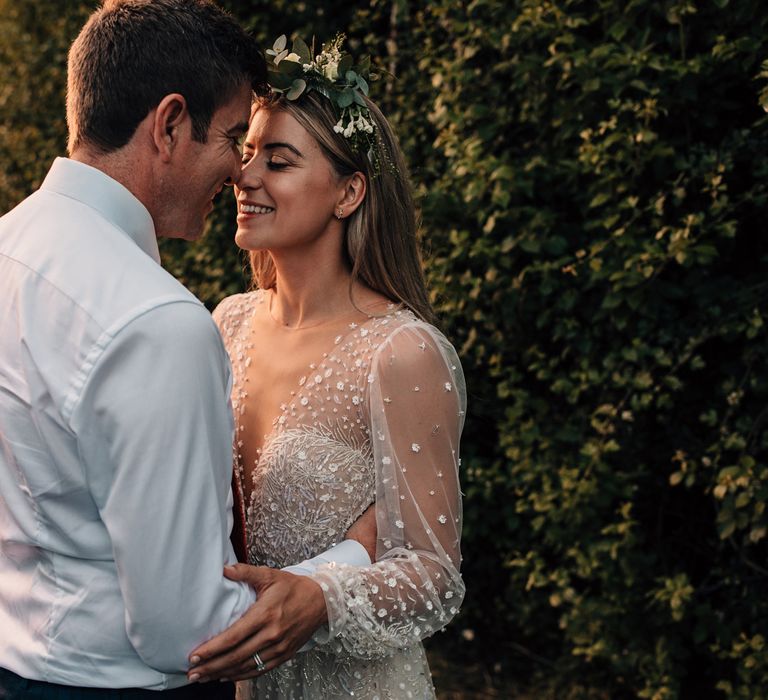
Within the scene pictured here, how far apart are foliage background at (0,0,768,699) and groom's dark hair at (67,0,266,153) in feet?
5.94

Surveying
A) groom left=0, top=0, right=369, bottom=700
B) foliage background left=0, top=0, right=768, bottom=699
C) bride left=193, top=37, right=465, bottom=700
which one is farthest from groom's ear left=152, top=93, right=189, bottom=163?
foliage background left=0, top=0, right=768, bottom=699

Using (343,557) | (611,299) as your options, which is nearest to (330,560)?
(343,557)

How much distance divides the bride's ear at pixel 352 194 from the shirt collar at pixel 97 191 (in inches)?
31.1

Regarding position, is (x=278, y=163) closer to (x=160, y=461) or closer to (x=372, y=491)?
(x=372, y=491)

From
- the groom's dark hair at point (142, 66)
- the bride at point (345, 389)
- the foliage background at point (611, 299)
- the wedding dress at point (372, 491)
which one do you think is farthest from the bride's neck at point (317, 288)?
the foliage background at point (611, 299)

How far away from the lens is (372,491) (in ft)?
7.94

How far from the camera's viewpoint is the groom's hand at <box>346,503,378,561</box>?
240 cm

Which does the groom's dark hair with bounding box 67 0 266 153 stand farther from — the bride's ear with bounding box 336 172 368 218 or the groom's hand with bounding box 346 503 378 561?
the groom's hand with bounding box 346 503 378 561

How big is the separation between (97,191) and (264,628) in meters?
0.85

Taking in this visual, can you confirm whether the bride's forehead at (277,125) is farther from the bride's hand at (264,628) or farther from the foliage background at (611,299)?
the foliage background at (611,299)

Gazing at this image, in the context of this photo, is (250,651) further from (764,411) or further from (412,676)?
(764,411)

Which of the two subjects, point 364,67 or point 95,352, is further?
point 364,67

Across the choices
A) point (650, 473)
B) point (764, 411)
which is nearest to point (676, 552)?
point (650, 473)

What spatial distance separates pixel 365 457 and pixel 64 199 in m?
0.95
